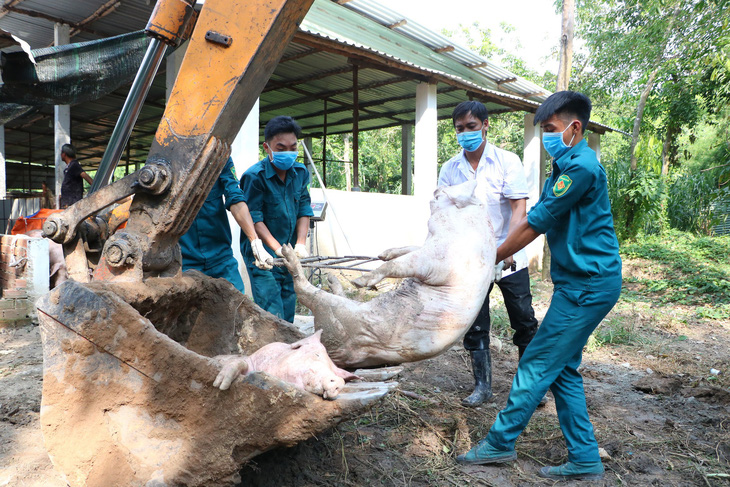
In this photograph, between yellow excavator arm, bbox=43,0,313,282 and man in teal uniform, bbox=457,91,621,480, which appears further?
man in teal uniform, bbox=457,91,621,480

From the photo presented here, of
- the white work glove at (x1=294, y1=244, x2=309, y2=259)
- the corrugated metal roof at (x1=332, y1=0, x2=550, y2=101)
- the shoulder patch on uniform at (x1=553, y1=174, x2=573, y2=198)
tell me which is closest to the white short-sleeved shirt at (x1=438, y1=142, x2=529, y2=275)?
the shoulder patch on uniform at (x1=553, y1=174, x2=573, y2=198)

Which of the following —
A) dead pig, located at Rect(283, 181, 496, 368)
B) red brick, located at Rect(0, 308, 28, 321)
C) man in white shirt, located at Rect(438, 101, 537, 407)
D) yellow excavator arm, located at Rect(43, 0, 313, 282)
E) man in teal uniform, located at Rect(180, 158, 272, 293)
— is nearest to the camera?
yellow excavator arm, located at Rect(43, 0, 313, 282)

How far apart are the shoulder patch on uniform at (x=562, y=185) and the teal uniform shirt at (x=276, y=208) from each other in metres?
2.09

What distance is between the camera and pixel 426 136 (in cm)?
967

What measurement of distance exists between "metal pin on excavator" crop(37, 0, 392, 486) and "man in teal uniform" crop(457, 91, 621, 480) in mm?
1087

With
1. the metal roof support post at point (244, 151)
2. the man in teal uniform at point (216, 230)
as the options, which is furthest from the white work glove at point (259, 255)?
the metal roof support post at point (244, 151)

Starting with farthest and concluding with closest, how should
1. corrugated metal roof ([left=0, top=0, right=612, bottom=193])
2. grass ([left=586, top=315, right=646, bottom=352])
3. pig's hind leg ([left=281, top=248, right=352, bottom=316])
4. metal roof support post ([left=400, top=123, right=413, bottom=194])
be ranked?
metal roof support post ([left=400, top=123, right=413, bottom=194]) < corrugated metal roof ([left=0, top=0, right=612, bottom=193]) < grass ([left=586, top=315, right=646, bottom=352]) < pig's hind leg ([left=281, top=248, right=352, bottom=316])

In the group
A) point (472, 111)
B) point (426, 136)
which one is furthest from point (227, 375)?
point (426, 136)

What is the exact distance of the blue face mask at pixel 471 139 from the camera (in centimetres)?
375

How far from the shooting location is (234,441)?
202cm

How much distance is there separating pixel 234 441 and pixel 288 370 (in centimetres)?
36

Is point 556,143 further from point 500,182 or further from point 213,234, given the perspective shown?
point 213,234

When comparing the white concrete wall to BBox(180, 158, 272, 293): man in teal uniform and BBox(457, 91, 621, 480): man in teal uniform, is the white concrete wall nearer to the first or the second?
BBox(180, 158, 272, 293): man in teal uniform

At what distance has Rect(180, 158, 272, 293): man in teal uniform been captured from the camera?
3570 millimetres
